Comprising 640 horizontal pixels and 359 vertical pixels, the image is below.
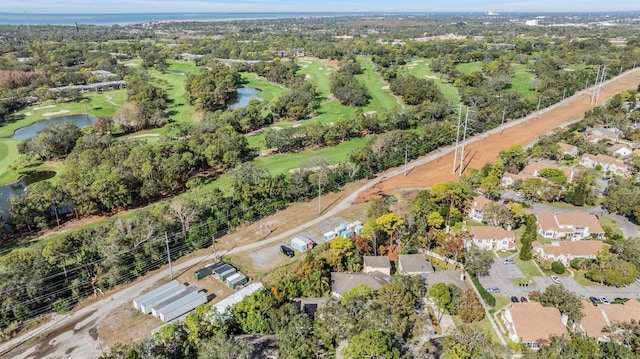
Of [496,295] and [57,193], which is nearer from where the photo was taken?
[496,295]

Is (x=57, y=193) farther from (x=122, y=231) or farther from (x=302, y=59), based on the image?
(x=302, y=59)

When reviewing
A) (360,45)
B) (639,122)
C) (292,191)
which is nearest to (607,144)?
(639,122)

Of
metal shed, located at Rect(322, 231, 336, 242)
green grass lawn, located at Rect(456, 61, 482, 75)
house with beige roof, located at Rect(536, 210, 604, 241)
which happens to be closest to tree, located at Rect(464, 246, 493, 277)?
house with beige roof, located at Rect(536, 210, 604, 241)

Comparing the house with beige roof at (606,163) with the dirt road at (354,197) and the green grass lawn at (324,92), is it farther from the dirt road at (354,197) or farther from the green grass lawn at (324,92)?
the green grass lawn at (324,92)

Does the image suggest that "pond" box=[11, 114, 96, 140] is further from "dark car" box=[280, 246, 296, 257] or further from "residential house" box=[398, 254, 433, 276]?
"residential house" box=[398, 254, 433, 276]

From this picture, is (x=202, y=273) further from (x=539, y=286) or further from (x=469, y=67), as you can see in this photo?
(x=469, y=67)

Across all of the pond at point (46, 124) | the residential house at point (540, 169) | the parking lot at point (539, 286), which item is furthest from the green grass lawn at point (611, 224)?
the pond at point (46, 124)
